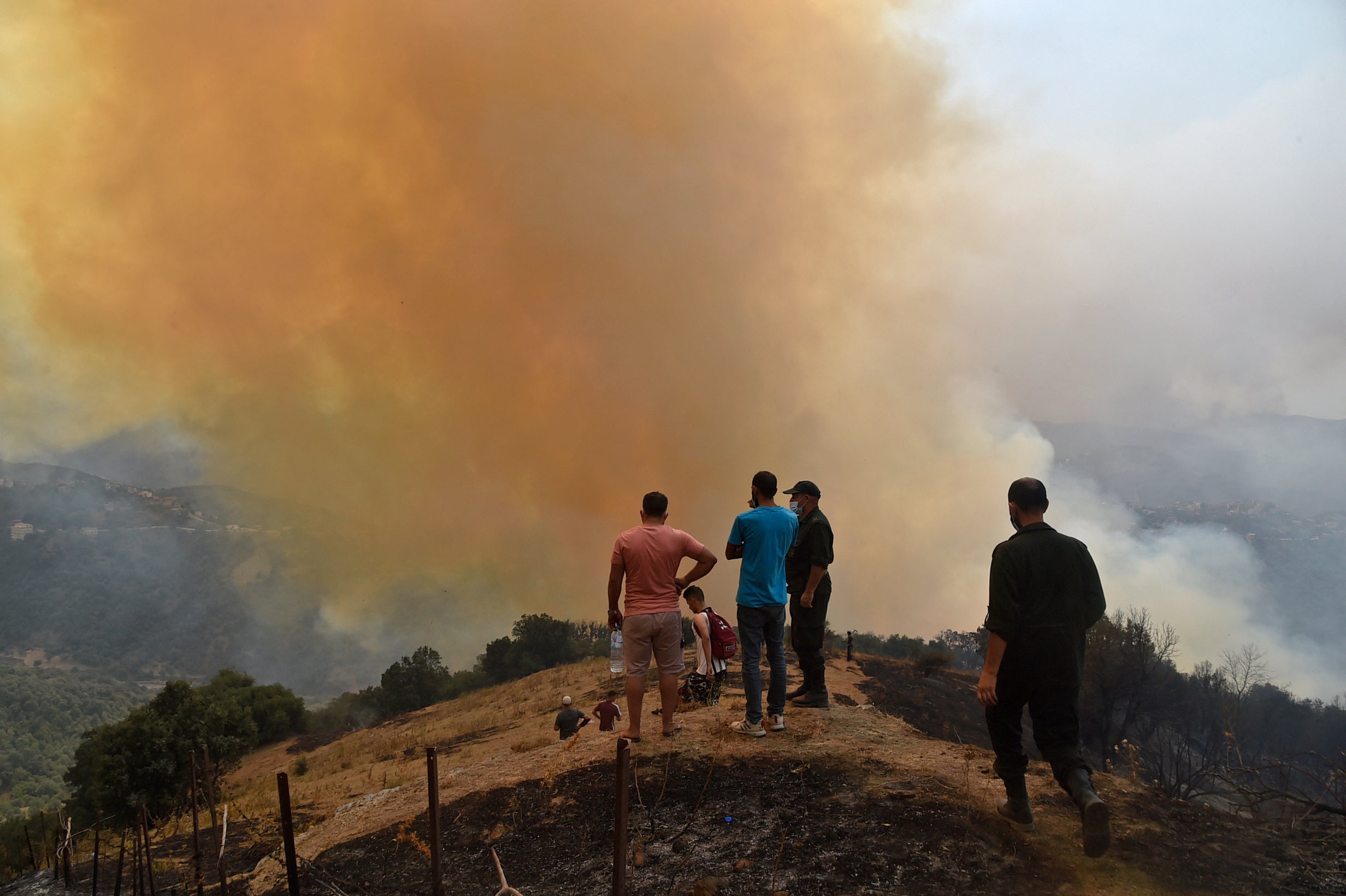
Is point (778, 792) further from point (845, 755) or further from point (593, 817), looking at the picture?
point (593, 817)

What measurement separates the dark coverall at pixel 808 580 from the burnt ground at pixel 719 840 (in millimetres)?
1667

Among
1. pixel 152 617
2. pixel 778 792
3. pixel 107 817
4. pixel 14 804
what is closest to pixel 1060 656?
pixel 778 792

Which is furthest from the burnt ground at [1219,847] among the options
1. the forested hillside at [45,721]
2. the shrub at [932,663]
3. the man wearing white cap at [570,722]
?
the forested hillside at [45,721]

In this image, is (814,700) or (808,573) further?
(814,700)

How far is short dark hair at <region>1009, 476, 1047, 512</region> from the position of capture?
4.38 meters

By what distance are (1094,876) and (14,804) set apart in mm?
74644

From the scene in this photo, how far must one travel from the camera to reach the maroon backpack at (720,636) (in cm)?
811

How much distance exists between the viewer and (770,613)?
6.46m

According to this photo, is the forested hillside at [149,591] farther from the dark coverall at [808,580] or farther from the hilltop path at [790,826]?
the dark coverall at [808,580]

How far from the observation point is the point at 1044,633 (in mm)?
4188

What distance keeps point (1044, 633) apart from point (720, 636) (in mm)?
4431

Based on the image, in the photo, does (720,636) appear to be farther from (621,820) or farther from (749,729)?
(621,820)

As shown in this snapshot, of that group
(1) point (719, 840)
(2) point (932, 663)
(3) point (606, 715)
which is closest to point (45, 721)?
(2) point (932, 663)

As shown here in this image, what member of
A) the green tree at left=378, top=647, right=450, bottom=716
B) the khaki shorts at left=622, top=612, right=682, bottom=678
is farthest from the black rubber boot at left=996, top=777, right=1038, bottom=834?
the green tree at left=378, top=647, right=450, bottom=716
